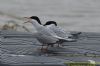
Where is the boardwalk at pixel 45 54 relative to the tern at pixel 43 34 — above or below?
below

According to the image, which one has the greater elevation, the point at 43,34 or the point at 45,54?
the point at 43,34

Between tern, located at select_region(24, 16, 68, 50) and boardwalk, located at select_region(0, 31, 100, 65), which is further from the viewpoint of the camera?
tern, located at select_region(24, 16, 68, 50)

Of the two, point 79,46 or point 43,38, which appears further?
point 79,46

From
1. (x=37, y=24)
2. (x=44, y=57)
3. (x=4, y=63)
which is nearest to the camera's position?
(x=4, y=63)

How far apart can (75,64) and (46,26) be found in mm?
790

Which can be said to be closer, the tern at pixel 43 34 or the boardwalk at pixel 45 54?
the boardwalk at pixel 45 54

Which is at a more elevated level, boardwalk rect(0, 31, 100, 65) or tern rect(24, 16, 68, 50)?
tern rect(24, 16, 68, 50)

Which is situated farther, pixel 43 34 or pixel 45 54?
pixel 43 34

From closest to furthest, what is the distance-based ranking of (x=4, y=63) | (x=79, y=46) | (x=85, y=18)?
1. (x=4, y=63)
2. (x=79, y=46)
3. (x=85, y=18)

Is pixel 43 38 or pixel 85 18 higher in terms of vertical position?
pixel 85 18

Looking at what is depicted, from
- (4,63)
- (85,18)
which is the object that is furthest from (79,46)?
(85,18)

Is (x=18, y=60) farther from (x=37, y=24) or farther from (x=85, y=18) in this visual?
(x=85, y=18)

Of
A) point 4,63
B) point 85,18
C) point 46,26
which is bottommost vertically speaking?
point 4,63

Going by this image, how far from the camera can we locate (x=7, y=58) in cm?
372
